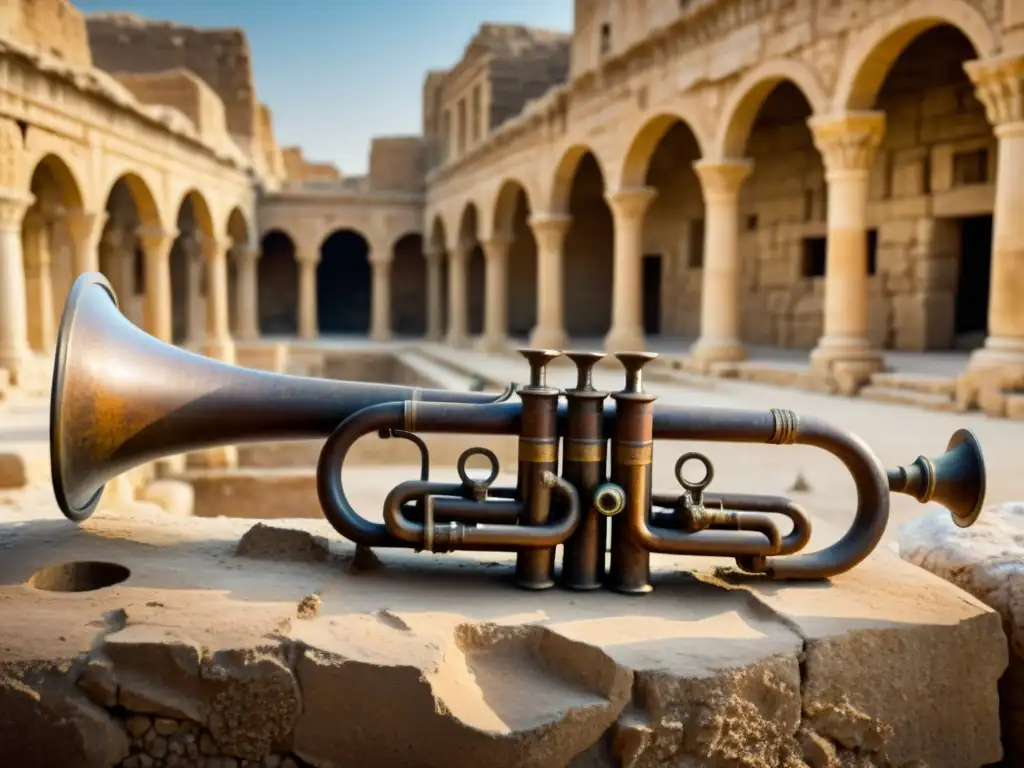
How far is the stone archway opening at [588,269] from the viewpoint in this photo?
24.6 metres

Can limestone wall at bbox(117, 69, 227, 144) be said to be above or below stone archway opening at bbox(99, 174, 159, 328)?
above

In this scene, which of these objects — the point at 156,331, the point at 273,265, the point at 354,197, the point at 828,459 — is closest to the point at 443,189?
the point at 354,197

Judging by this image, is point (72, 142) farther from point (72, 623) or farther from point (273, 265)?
point (273, 265)

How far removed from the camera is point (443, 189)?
24734 millimetres

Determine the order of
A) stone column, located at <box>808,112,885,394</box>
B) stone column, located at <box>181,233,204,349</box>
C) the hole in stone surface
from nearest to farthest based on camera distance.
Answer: the hole in stone surface → stone column, located at <box>808,112,885,394</box> → stone column, located at <box>181,233,204,349</box>

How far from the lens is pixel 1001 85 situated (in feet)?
27.7

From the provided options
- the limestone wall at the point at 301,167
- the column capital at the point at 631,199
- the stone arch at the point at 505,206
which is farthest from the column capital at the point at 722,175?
the limestone wall at the point at 301,167

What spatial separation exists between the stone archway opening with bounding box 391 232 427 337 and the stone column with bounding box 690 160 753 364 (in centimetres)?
1837

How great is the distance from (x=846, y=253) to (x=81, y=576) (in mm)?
9848

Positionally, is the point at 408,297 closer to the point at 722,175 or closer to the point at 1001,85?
the point at 722,175

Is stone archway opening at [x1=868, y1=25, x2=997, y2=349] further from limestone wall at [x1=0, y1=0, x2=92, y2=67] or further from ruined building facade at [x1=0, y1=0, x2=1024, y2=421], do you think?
limestone wall at [x1=0, y1=0, x2=92, y2=67]

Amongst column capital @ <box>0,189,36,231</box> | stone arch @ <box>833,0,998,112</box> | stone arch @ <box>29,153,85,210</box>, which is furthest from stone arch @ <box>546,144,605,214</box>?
column capital @ <box>0,189,36,231</box>

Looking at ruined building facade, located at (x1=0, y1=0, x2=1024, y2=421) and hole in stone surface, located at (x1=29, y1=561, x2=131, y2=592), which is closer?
hole in stone surface, located at (x1=29, y1=561, x2=131, y2=592)

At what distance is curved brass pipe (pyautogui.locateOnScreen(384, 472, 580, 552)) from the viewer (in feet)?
8.79
